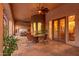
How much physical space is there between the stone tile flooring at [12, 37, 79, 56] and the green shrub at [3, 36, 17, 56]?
107 millimetres

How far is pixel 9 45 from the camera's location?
3471mm

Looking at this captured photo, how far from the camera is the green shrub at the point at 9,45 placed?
3.30 m

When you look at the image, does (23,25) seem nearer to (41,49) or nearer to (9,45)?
(9,45)

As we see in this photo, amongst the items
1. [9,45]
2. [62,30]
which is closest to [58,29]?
[62,30]

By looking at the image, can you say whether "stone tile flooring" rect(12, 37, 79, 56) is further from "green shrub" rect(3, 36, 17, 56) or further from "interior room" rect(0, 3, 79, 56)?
"green shrub" rect(3, 36, 17, 56)

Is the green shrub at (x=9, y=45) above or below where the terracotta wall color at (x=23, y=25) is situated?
below

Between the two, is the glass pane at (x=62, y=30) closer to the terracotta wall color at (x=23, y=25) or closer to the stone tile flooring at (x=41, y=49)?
the stone tile flooring at (x=41, y=49)

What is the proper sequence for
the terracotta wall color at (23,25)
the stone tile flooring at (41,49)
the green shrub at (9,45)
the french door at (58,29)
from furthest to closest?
the french door at (58,29) < the terracotta wall color at (23,25) < the stone tile flooring at (41,49) < the green shrub at (9,45)

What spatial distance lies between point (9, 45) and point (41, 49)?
82 centimetres

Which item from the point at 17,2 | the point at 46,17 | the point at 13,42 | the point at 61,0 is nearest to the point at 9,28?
the point at 13,42

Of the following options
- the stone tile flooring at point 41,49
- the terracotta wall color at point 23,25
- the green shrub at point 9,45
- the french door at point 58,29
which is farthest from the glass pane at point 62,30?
the green shrub at point 9,45

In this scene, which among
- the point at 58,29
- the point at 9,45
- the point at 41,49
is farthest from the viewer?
the point at 58,29

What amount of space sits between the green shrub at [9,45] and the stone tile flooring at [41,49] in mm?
107

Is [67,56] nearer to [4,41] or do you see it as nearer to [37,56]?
[37,56]
